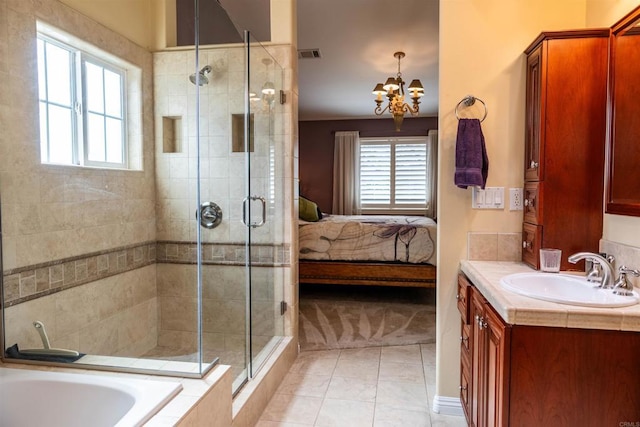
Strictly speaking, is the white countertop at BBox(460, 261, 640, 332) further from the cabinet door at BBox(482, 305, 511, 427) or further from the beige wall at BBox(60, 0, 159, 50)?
the beige wall at BBox(60, 0, 159, 50)

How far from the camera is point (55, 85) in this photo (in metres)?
2.11

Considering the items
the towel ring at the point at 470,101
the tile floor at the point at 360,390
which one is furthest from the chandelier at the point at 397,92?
the tile floor at the point at 360,390

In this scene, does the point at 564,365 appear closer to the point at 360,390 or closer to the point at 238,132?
the point at 360,390

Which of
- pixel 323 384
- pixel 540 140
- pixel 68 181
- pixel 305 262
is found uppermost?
pixel 540 140

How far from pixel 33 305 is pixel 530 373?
2215 millimetres

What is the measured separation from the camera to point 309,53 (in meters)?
4.15

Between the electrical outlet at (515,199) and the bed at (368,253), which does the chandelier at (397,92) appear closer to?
the bed at (368,253)

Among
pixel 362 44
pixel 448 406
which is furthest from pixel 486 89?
pixel 362 44

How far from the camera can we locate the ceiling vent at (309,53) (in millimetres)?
4062

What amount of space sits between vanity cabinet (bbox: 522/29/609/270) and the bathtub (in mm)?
1812

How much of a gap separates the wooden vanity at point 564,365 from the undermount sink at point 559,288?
0.37ft

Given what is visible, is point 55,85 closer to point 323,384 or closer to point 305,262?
point 323,384

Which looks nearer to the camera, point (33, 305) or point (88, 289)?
point (33, 305)

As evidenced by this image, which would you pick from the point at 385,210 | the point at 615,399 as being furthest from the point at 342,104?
the point at 615,399
